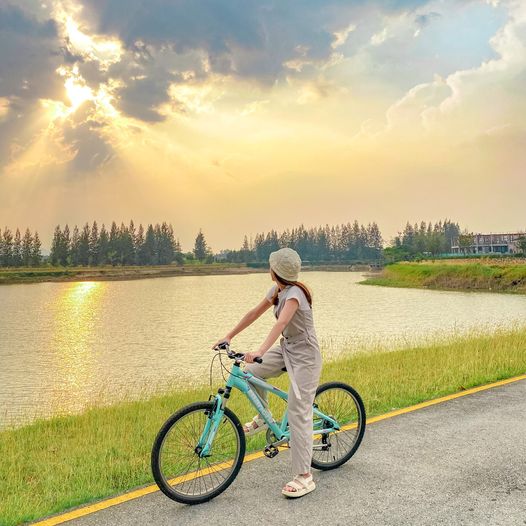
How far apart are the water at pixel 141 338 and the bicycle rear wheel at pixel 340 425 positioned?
25.9 feet

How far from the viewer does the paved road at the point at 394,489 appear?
4254mm

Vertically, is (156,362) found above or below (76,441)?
below

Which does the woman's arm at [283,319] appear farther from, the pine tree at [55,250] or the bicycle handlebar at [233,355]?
the pine tree at [55,250]

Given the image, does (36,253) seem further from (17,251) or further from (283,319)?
(283,319)

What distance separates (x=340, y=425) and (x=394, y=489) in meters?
0.92

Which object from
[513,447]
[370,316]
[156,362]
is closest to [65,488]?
[513,447]

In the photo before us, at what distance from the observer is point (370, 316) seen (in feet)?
113

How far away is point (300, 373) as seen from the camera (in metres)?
4.73

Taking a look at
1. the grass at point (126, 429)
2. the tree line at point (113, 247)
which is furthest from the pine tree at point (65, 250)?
the grass at point (126, 429)

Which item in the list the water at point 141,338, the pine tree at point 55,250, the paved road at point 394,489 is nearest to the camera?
the paved road at point 394,489

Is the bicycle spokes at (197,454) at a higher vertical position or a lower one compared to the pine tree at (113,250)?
lower

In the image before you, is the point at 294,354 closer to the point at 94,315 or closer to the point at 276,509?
the point at 276,509

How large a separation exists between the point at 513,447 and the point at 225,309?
3832cm

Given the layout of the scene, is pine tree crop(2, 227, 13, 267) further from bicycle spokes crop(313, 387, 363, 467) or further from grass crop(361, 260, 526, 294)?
bicycle spokes crop(313, 387, 363, 467)
